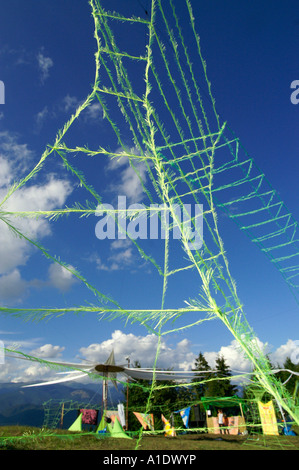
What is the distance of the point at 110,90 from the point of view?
1052mm

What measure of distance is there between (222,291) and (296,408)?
397mm

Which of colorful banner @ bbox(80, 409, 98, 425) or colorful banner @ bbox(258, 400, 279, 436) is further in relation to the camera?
colorful banner @ bbox(80, 409, 98, 425)

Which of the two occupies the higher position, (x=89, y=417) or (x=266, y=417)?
(x=266, y=417)

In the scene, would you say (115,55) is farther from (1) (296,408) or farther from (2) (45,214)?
(1) (296,408)

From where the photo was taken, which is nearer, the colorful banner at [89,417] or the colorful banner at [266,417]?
the colorful banner at [266,417]

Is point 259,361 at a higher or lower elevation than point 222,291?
lower

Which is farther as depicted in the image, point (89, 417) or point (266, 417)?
point (89, 417)

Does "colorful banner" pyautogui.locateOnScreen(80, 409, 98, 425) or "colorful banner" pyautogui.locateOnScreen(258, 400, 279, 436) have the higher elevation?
"colorful banner" pyautogui.locateOnScreen(258, 400, 279, 436)

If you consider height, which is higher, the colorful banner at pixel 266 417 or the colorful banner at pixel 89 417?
the colorful banner at pixel 266 417

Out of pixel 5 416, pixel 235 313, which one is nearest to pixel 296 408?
pixel 235 313
